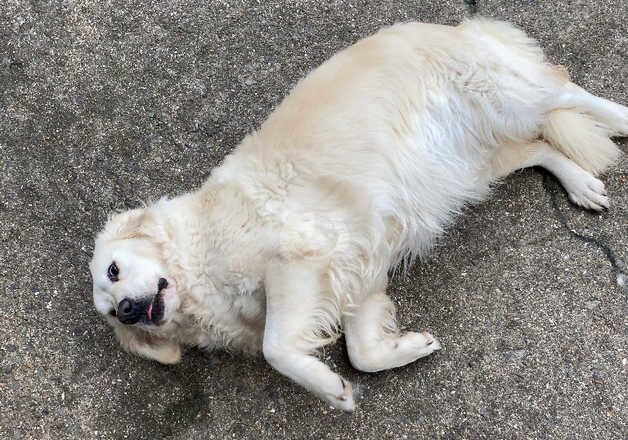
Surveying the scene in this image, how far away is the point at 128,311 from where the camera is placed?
264 centimetres

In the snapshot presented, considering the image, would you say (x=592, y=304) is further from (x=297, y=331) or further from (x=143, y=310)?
(x=143, y=310)

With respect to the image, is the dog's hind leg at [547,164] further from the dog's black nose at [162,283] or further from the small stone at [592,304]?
the dog's black nose at [162,283]

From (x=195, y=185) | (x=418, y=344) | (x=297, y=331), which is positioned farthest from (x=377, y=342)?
(x=195, y=185)

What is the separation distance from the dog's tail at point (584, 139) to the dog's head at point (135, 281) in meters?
2.34

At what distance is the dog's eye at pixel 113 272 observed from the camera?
271 centimetres

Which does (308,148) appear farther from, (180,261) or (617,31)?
(617,31)

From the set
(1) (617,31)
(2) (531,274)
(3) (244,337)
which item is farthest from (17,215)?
(1) (617,31)

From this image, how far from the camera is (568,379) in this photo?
284 centimetres

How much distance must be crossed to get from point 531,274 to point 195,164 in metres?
2.14

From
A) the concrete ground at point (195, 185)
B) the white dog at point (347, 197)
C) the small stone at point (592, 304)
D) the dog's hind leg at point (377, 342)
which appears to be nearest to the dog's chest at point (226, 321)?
the white dog at point (347, 197)

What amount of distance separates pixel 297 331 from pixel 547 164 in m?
1.84

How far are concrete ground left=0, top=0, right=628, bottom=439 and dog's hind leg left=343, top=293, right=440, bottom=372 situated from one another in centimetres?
13

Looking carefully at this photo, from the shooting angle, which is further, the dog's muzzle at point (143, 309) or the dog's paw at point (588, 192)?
the dog's paw at point (588, 192)

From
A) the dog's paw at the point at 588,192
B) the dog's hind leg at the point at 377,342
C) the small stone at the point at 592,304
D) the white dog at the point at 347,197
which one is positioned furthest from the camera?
the dog's paw at the point at 588,192
